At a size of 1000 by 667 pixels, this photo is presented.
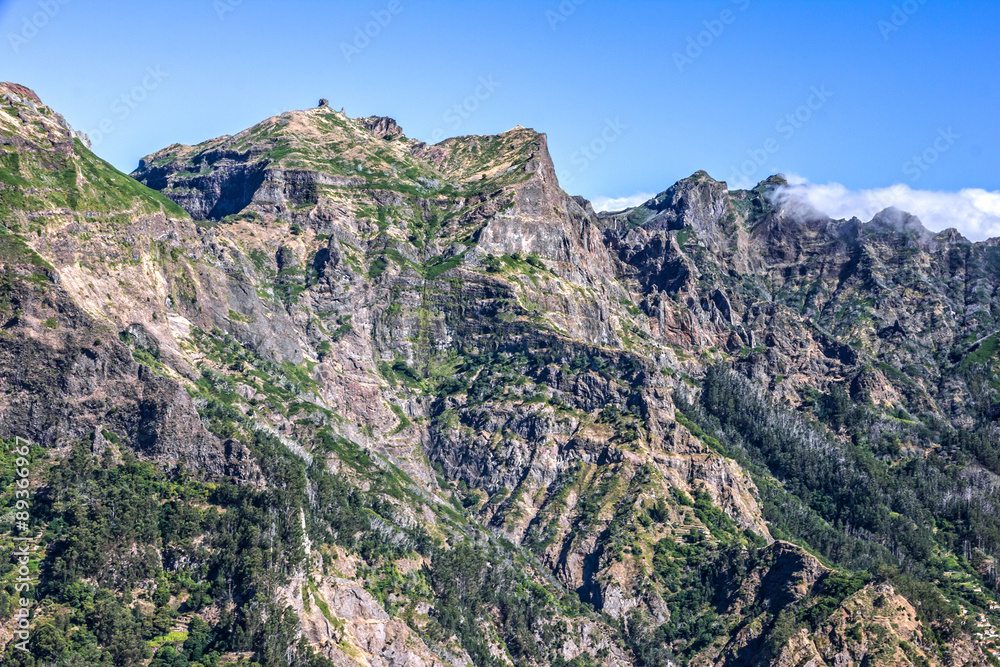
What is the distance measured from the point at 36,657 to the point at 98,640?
13491 millimetres

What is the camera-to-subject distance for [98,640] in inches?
7849

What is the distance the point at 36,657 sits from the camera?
187875 millimetres

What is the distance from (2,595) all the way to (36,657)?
14.9 m

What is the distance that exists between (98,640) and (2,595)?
66.4ft

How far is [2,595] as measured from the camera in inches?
7623
